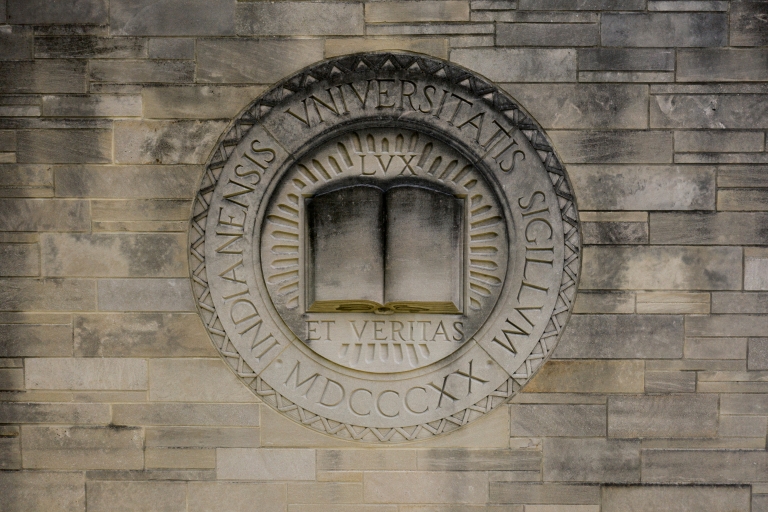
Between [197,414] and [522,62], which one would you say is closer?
[522,62]

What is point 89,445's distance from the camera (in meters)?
4.11

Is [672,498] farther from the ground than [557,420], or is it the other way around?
[557,420]

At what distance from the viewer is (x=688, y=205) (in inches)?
158

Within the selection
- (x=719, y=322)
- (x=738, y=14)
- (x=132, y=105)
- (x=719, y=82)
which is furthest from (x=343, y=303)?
(x=738, y=14)

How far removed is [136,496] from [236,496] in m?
0.76

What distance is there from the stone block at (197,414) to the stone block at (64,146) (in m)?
1.87

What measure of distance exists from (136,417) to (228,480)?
2.74ft

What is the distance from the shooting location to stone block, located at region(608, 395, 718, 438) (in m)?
4.07

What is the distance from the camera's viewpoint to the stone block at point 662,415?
13.3 ft

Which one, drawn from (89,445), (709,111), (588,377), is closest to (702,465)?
(588,377)

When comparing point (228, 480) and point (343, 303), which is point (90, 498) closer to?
point (228, 480)

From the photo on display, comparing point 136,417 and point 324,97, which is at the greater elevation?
point 324,97

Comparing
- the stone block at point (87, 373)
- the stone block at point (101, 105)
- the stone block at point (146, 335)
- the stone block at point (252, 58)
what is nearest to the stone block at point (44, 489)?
the stone block at point (87, 373)

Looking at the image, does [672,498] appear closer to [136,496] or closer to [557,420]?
[557,420]
